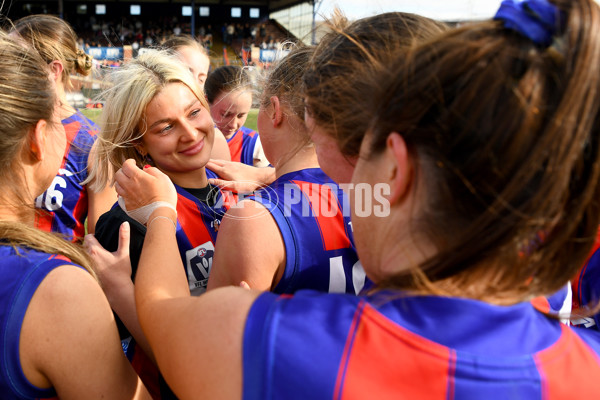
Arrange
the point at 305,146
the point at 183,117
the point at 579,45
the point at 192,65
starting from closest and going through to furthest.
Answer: the point at 579,45 → the point at 305,146 → the point at 183,117 → the point at 192,65

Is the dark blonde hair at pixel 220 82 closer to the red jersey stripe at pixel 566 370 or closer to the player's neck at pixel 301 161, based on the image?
the player's neck at pixel 301 161

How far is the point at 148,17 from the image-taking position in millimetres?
33688

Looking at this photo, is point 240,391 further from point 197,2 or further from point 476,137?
point 197,2

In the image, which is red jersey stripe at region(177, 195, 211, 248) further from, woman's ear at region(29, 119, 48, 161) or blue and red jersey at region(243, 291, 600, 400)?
blue and red jersey at region(243, 291, 600, 400)

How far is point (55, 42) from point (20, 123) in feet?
7.29

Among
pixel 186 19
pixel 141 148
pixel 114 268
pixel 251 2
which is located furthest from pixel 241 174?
pixel 251 2

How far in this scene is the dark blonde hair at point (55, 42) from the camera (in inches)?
121

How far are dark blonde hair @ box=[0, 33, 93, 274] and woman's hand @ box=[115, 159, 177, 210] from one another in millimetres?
296

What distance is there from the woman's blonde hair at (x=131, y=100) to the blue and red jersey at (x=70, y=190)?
1.39 ft

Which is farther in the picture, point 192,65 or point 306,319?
point 192,65

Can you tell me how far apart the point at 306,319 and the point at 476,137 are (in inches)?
16.8

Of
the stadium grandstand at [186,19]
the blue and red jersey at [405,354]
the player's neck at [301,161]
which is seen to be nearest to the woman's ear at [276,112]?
the player's neck at [301,161]

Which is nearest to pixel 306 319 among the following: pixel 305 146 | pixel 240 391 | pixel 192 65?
pixel 240 391

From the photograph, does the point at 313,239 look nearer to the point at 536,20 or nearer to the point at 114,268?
the point at 114,268
